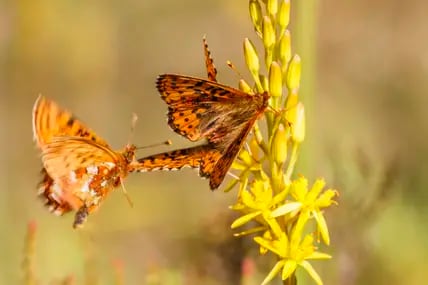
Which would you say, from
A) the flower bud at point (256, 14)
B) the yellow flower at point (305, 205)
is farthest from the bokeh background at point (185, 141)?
the flower bud at point (256, 14)

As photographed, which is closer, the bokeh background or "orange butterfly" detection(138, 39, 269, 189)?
"orange butterfly" detection(138, 39, 269, 189)

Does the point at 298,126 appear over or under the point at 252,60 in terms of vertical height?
under

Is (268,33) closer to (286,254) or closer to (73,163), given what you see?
(286,254)

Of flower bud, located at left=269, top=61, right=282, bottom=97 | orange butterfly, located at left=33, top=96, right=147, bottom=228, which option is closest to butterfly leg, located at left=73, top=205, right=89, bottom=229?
orange butterfly, located at left=33, top=96, right=147, bottom=228

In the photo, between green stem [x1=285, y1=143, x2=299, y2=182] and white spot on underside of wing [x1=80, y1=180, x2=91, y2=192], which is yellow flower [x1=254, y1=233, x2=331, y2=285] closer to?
green stem [x1=285, y1=143, x2=299, y2=182]

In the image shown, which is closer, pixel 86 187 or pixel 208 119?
pixel 208 119

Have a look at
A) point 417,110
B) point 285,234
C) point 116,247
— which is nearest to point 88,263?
point 285,234

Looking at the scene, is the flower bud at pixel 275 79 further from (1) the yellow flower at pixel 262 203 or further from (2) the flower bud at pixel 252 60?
(1) the yellow flower at pixel 262 203

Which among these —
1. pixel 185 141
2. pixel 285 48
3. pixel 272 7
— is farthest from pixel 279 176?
pixel 185 141
